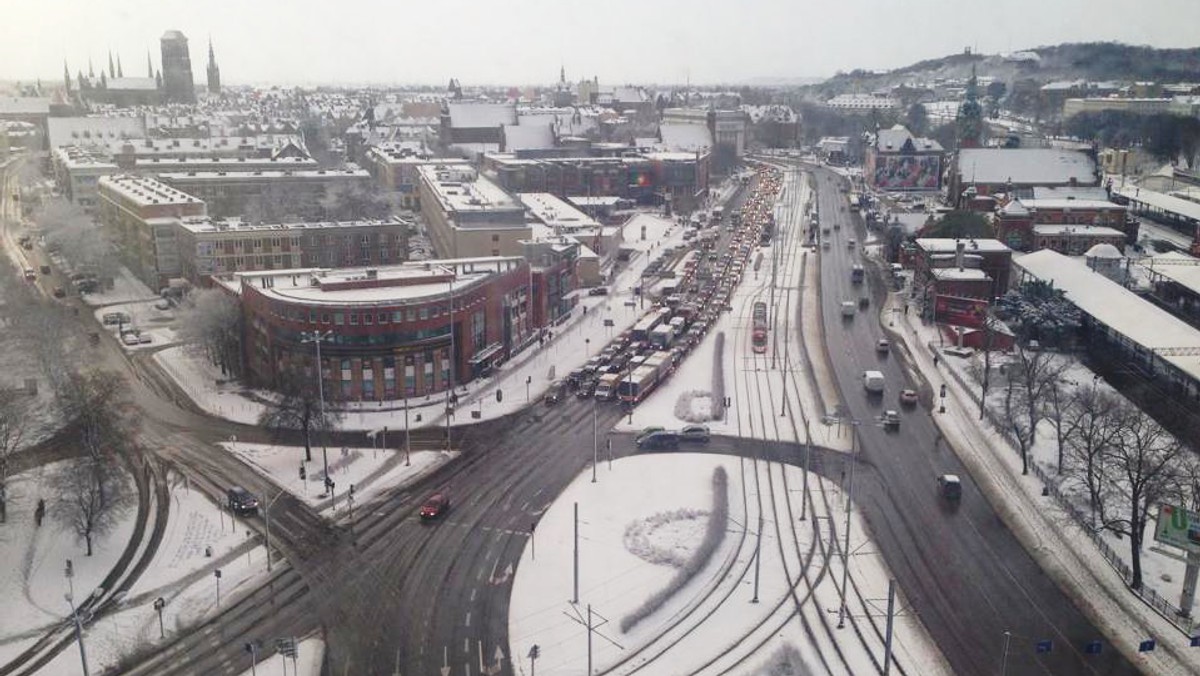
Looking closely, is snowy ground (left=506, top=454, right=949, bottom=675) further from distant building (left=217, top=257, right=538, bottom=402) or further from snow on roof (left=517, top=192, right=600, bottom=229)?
snow on roof (left=517, top=192, right=600, bottom=229)

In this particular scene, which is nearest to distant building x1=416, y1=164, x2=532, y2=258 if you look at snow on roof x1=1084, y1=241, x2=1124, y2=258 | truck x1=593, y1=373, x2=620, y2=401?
truck x1=593, y1=373, x2=620, y2=401

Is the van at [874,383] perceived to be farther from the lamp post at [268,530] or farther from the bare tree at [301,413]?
the lamp post at [268,530]

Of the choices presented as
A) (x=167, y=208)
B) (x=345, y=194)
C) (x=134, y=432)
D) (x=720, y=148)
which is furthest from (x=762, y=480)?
(x=720, y=148)

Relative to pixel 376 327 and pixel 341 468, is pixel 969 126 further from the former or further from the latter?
pixel 341 468

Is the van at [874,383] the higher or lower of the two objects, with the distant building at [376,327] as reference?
lower

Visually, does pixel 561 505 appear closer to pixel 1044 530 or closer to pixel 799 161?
pixel 1044 530

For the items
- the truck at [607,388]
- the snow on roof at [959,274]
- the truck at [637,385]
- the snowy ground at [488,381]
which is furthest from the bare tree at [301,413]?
the snow on roof at [959,274]

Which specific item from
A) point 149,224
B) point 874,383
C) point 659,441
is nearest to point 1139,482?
point 659,441
